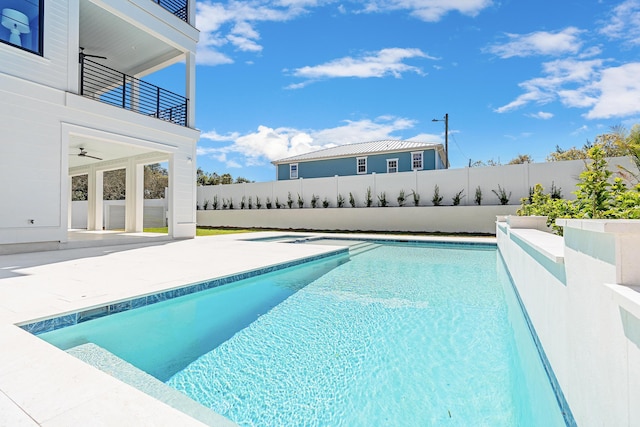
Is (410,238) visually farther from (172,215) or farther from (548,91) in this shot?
(548,91)

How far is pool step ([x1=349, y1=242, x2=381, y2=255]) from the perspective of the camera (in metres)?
10.8

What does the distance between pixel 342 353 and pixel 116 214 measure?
18220 mm

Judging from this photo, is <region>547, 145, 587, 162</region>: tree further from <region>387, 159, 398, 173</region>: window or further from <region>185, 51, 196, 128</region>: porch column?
<region>185, 51, 196, 128</region>: porch column

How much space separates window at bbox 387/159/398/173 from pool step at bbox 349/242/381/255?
37.1ft

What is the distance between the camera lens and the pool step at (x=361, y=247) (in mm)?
10757

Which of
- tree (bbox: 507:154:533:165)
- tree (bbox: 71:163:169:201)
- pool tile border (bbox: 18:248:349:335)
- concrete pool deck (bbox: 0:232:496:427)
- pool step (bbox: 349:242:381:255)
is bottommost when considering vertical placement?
pool step (bbox: 349:242:381:255)

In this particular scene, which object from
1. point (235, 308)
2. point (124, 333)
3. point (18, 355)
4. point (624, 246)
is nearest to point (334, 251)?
point (235, 308)

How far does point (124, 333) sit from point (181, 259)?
3.51 metres

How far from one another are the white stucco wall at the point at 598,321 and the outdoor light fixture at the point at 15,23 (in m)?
11.3

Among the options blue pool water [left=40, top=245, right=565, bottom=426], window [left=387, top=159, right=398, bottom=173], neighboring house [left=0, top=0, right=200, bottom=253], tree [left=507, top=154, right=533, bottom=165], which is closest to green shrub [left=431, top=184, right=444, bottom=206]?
window [left=387, top=159, right=398, bottom=173]

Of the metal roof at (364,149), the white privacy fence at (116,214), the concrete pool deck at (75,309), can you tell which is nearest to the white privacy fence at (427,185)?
the white privacy fence at (116,214)

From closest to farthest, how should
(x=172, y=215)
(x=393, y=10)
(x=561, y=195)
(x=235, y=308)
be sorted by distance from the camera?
(x=235, y=308) → (x=172, y=215) → (x=393, y=10) → (x=561, y=195)

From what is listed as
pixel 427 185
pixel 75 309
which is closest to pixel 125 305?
pixel 75 309

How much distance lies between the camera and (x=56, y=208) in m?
8.09
